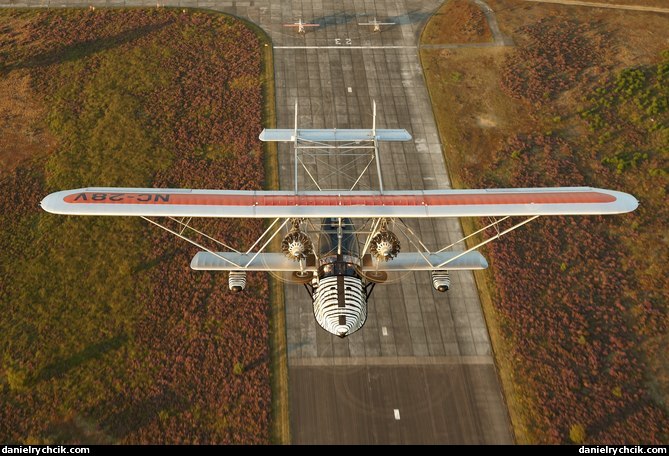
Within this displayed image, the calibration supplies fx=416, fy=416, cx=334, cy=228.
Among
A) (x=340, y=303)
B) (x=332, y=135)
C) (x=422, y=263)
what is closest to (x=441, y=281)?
(x=422, y=263)

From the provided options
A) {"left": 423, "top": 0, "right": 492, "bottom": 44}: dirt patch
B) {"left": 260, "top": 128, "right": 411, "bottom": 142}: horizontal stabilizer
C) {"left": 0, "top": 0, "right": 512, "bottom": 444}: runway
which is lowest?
{"left": 0, "top": 0, "right": 512, "bottom": 444}: runway

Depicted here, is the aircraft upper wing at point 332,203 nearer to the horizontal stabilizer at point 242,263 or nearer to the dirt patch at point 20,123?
the horizontal stabilizer at point 242,263

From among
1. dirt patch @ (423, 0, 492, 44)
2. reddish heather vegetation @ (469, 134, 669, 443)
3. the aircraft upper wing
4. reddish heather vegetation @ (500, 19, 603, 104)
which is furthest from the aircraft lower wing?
dirt patch @ (423, 0, 492, 44)

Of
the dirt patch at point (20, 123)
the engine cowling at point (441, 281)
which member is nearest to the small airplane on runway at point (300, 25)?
the dirt patch at point (20, 123)

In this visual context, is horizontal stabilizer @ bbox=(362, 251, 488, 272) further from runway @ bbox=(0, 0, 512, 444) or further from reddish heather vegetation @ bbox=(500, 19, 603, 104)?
reddish heather vegetation @ bbox=(500, 19, 603, 104)

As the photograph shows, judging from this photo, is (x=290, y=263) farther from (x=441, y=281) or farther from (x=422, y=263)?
(x=441, y=281)
